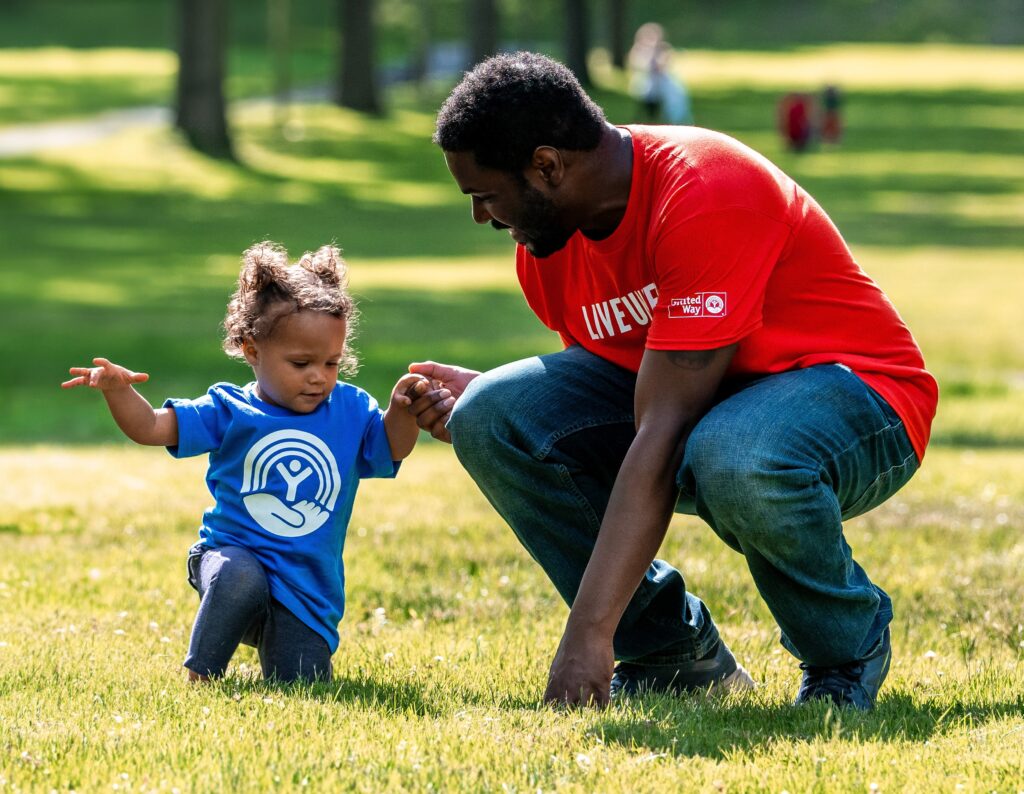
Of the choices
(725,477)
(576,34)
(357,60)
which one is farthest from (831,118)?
(725,477)

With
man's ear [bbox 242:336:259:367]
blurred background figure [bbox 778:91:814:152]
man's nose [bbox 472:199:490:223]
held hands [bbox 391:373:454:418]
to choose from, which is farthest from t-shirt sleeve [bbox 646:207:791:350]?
blurred background figure [bbox 778:91:814:152]

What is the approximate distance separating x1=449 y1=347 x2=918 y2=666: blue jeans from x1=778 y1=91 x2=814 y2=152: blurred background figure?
34.6 m

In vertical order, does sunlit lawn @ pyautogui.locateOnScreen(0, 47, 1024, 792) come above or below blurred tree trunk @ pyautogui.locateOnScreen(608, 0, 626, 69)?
below

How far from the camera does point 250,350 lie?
15.6 feet

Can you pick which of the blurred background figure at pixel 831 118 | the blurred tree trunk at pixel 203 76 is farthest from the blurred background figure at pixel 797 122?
the blurred tree trunk at pixel 203 76

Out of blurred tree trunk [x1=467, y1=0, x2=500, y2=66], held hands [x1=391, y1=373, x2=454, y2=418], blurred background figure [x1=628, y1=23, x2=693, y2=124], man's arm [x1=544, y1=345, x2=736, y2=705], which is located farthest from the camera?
blurred tree trunk [x1=467, y1=0, x2=500, y2=66]

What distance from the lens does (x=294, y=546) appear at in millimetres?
4621

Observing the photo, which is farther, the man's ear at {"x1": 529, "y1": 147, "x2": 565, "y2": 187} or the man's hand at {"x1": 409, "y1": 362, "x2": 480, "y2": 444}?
the man's hand at {"x1": 409, "y1": 362, "x2": 480, "y2": 444}

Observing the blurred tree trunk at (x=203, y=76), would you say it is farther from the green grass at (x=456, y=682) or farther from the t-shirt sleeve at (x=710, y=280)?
the t-shirt sleeve at (x=710, y=280)

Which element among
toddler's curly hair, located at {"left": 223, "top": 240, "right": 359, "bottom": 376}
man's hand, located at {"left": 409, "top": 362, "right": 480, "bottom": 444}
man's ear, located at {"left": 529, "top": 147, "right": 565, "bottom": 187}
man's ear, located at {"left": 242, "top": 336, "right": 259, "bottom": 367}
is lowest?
man's hand, located at {"left": 409, "top": 362, "right": 480, "bottom": 444}

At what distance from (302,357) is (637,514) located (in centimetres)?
115

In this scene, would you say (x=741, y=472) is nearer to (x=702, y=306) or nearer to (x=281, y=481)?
(x=702, y=306)

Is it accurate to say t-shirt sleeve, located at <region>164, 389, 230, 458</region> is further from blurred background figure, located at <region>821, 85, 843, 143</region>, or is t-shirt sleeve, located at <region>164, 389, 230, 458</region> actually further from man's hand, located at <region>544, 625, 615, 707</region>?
blurred background figure, located at <region>821, 85, 843, 143</region>

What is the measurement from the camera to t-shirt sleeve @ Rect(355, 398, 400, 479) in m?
4.74
